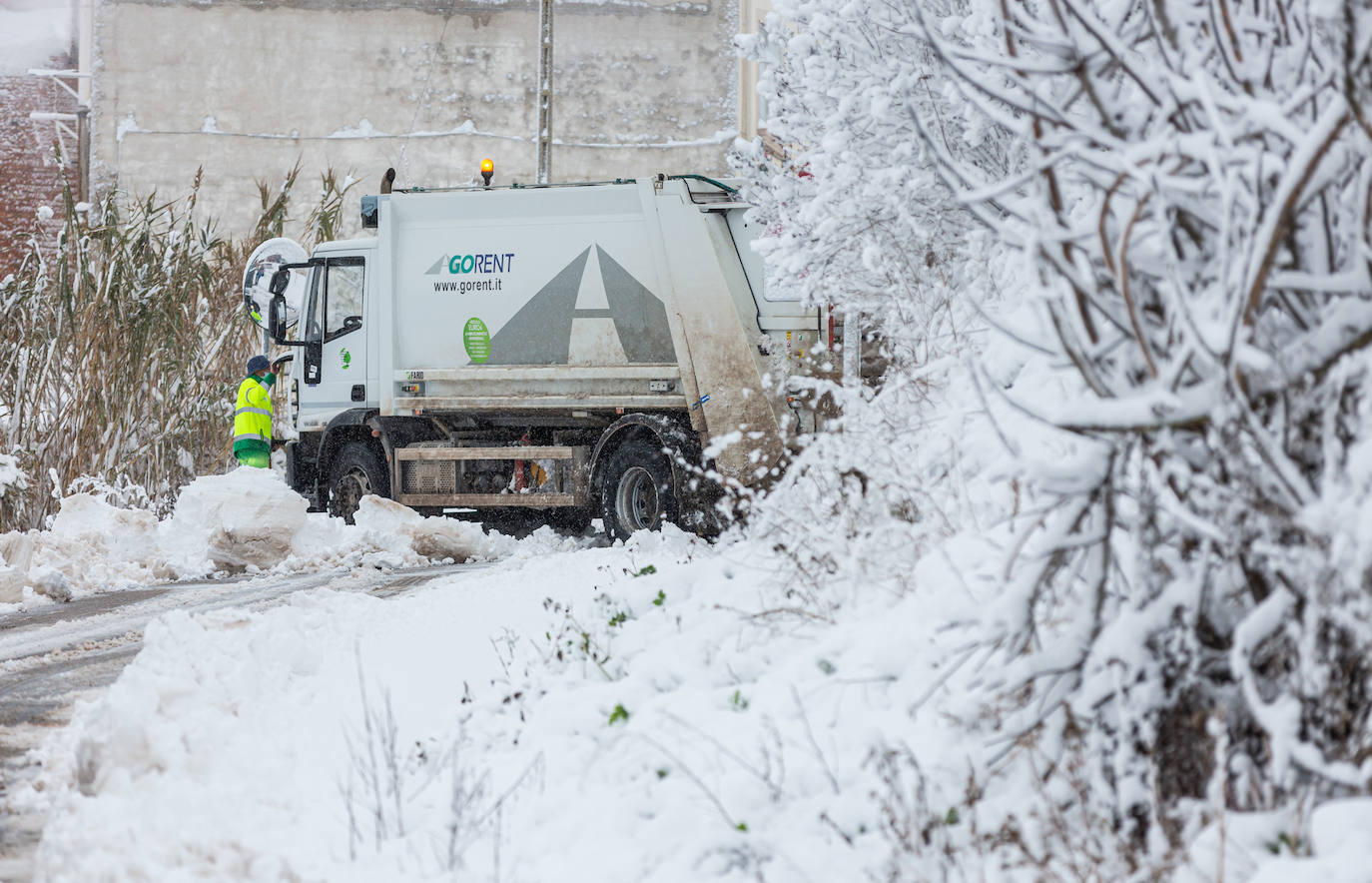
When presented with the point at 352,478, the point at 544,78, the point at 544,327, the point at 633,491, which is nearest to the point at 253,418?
the point at 352,478

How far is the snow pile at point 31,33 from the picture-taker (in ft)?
83.1

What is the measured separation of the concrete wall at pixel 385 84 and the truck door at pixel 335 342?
38.4 ft

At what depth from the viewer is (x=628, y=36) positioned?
24281 millimetres

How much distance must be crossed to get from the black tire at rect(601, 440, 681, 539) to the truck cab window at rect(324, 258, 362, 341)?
2.83 metres

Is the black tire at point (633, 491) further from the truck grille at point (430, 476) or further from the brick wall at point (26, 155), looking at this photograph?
the brick wall at point (26, 155)

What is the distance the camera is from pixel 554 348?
11766mm

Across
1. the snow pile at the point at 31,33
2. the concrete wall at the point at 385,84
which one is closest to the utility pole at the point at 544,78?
the concrete wall at the point at 385,84

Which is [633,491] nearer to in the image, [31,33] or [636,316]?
[636,316]

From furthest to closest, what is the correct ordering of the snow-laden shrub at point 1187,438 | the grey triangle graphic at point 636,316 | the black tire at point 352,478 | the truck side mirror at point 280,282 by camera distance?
1. the truck side mirror at point 280,282
2. the black tire at point 352,478
3. the grey triangle graphic at point 636,316
4. the snow-laden shrub at point 1187,438

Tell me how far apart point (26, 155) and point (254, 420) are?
15957 millimetres

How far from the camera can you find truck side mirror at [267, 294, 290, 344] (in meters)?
13.1

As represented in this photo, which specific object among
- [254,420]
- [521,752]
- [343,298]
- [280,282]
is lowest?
[521,752]

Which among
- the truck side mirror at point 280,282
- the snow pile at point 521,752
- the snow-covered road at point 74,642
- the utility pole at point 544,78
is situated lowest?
the snow-covered road at point 74,642

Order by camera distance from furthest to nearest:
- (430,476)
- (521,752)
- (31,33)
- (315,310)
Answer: (31,33)
(315,310)
(430,476)
(521,752)
